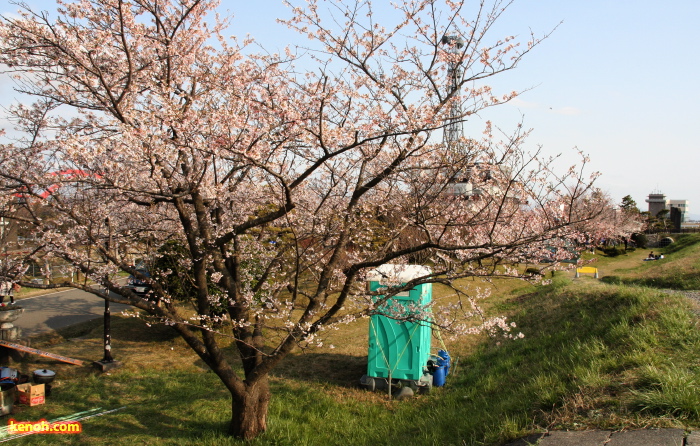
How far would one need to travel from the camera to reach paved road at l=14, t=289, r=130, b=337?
38.4ft

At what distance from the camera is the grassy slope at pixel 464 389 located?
3.96 meters

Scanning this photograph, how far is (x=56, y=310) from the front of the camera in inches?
546

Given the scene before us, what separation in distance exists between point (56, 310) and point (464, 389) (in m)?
13.3

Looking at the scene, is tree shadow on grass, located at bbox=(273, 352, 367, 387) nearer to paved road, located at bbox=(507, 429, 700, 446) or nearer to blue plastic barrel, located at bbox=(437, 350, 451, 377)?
blue plastic barrel, located at bbox=(437, 350, 451, 377)

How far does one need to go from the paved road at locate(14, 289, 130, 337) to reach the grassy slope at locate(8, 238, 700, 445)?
3.10 metres

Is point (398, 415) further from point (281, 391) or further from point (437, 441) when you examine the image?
point (281, 391)

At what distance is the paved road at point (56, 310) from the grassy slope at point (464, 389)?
3.10m

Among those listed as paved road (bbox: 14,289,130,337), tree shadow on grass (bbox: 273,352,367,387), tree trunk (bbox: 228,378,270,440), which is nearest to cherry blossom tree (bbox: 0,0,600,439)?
tree trunk (bbox: 228,378,270,440)

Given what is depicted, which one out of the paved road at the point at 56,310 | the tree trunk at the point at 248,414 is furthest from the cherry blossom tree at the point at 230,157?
the paved road at the point at 56,310
